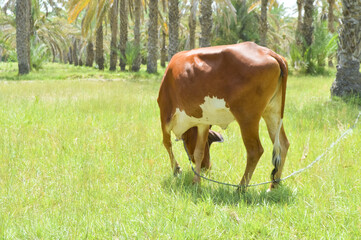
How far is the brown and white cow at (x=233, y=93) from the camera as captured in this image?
255 cm

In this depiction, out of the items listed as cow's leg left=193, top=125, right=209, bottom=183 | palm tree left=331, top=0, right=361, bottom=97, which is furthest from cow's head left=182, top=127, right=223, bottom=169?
palm tree left=331, top=0, right=361, bottom=97

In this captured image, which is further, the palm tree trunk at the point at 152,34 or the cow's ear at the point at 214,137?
the palm tree trunk at the point at 152,34

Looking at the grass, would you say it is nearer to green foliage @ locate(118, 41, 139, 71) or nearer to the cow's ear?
the cow's ear

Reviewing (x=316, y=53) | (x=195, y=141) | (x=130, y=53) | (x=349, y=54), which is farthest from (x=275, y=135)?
(x=130, y=53)

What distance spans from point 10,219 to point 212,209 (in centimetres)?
144

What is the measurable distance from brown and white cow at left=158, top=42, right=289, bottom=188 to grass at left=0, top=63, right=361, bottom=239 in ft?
1.09

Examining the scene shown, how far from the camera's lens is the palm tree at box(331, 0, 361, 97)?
23.2 ft

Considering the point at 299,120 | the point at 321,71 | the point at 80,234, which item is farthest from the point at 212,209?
the point at 321,71

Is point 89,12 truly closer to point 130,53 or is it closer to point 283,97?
point 130,53

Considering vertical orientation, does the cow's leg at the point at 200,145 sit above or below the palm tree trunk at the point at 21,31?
below

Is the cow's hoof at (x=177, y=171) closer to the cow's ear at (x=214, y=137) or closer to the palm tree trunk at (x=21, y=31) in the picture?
the cow's ear at (x=214, y=137)

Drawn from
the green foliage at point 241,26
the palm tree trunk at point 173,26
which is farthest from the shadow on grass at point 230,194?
the green foliage at point 241,26

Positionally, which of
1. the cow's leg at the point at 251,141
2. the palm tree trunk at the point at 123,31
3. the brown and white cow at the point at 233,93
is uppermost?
the palm tree trunk at the point at 123,31

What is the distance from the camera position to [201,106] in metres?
2.78
